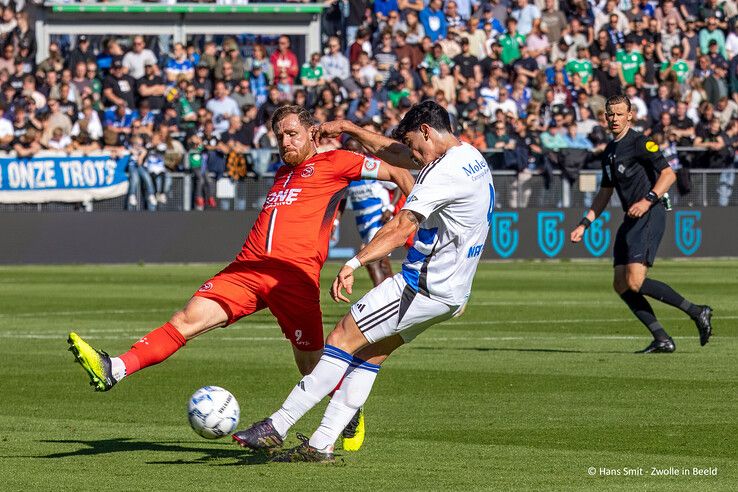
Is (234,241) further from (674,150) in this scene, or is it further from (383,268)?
(383,268)

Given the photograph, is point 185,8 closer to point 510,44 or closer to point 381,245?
point 510,44

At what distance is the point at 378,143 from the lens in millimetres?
9523

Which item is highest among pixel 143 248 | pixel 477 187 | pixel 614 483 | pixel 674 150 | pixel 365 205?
pixel 477 187

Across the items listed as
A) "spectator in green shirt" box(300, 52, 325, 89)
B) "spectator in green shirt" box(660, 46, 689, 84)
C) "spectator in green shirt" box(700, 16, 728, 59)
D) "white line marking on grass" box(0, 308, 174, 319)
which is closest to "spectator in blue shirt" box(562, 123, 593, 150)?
"spectator in green shirt" box(660, 46, 689, 84)

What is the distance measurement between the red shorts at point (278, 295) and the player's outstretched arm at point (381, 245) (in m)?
1.12

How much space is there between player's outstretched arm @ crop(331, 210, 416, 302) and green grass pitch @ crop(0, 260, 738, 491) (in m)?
0.99

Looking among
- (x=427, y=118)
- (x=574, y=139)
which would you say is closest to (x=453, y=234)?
(x=427, y=118)

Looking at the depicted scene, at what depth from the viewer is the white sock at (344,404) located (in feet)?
27.9

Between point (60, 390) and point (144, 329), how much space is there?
543 centimetres

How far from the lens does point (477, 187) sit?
334 inches

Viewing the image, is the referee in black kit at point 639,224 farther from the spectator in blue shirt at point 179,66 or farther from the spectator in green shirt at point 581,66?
the spectator in green shirt at point 581,66

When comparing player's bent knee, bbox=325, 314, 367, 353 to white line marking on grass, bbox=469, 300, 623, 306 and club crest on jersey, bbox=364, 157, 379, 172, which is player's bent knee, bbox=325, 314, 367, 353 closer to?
club crest on jersey, bbox=364, 157, 379, 172

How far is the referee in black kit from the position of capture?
14750 millimetres

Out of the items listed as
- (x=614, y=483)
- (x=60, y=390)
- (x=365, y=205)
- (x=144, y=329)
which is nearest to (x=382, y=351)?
(x=614, y=483)
